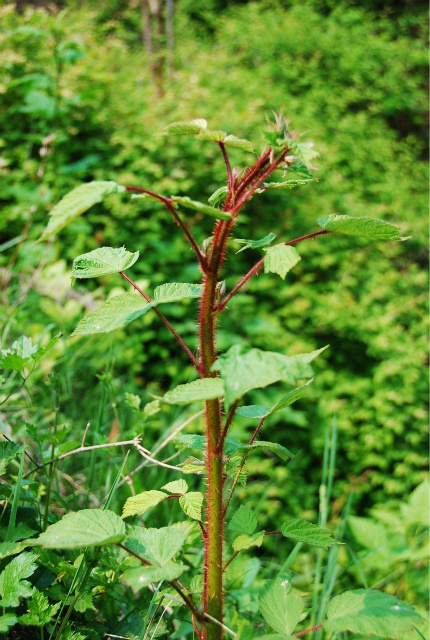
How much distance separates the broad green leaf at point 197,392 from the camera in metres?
0.38

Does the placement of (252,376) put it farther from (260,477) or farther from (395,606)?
(260,477)

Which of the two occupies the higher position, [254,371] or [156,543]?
[254,371]

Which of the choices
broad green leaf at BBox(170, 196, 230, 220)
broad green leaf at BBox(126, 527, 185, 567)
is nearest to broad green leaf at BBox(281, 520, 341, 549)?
broad green leaf at BBox(126, 527, 185, 567)

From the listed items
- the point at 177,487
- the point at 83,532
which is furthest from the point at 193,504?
the point at 83,532

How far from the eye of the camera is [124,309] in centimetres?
48

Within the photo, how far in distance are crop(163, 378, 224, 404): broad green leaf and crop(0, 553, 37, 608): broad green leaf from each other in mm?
270

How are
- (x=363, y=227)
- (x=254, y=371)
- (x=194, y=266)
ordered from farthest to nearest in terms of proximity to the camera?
1. (x=194, y=266)
2. (x=363, y=227)
3. (x=254, y=371)

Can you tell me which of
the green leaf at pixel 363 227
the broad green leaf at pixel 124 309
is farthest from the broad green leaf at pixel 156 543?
the green leaf at pixel 363 227

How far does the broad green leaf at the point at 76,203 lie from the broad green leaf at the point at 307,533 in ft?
1.20

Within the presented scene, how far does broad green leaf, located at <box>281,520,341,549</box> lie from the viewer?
50cm

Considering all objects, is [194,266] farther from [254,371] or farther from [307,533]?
[254,371]

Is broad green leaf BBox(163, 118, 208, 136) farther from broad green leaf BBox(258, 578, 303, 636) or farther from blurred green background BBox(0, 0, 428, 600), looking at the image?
blurred green background BBox(0, 0, 428, 600)

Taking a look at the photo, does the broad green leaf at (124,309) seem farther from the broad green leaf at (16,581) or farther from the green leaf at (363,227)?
the broad green leaf at (16,581)

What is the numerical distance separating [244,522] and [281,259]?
0.30 meters
